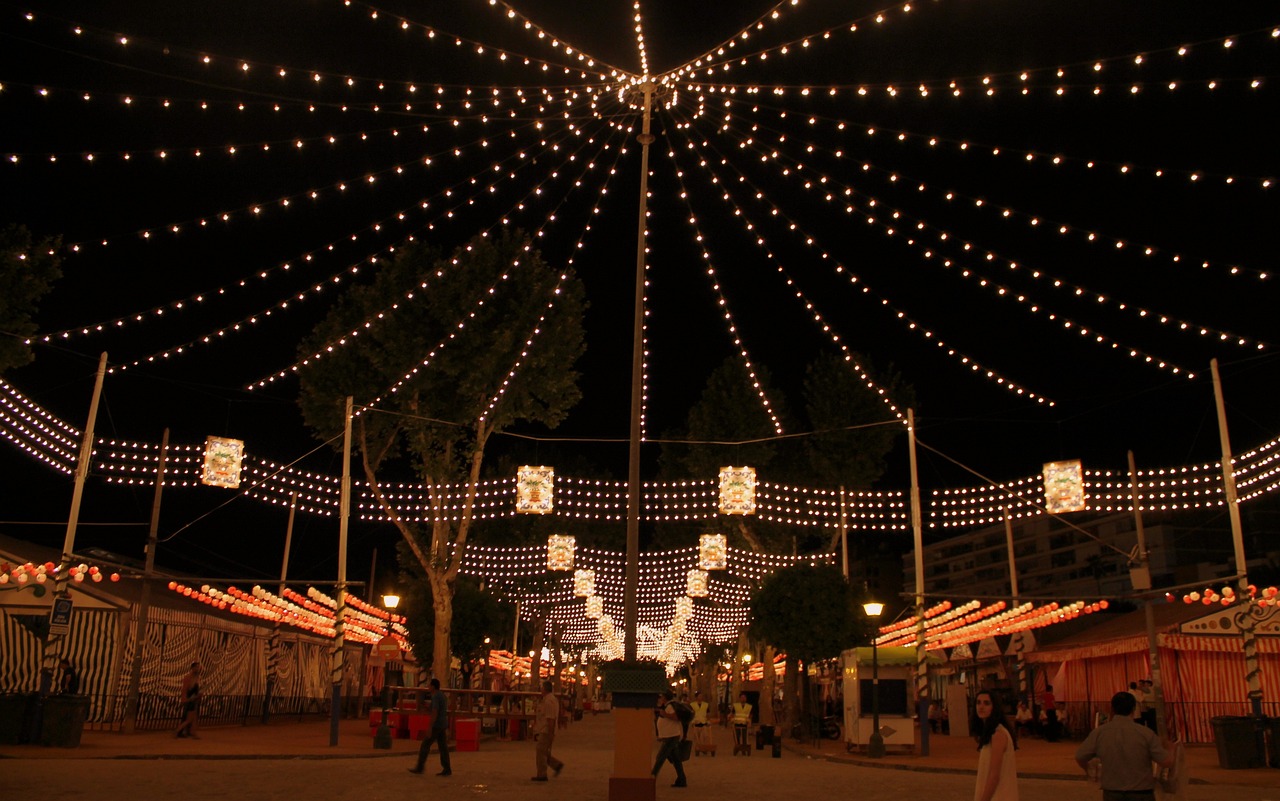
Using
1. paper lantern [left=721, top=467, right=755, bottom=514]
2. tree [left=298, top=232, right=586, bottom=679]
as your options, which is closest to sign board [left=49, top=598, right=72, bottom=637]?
tree [left=298, top=232, right=586, bottom=679]

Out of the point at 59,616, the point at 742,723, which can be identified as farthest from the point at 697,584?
the point at 59,616

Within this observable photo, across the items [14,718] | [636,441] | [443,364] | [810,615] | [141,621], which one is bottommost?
[14,718]

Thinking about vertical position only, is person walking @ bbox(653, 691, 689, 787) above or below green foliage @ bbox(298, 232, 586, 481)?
below

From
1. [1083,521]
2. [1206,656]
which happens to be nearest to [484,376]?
[1206,656]

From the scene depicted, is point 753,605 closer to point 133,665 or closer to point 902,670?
point 902,670

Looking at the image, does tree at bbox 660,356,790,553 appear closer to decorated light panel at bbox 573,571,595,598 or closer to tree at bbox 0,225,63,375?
decorated light panel at bbox 573,571,595,598

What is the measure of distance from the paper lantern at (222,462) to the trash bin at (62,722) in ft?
17.6

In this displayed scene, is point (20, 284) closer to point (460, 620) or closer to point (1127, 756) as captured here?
point (460, 620)

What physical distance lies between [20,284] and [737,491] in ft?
51.0

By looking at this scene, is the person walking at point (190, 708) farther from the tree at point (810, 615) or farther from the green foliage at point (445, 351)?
the tree at point (810, 615)

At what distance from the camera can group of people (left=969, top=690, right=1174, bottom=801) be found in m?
6.47

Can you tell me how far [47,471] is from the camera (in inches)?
1293

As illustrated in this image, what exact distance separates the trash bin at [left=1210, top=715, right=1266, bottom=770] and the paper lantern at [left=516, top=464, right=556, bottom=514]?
1401 centimetres

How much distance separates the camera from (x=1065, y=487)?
21.6 metres
